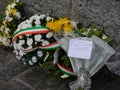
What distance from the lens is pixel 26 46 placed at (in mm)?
4293

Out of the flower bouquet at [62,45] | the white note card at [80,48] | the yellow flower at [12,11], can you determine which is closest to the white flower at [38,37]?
the flower bouquet at [62,45]

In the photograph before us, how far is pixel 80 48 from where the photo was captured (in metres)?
3.55

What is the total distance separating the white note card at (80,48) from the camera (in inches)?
139

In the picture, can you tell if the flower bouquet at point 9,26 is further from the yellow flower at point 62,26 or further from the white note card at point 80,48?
the white note card at point 80,48

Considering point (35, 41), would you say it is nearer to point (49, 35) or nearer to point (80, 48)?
point (49, 35)

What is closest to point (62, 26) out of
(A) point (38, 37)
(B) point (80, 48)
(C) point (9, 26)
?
(A) point (38, 37)

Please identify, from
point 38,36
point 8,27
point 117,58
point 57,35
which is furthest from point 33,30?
point 117,58

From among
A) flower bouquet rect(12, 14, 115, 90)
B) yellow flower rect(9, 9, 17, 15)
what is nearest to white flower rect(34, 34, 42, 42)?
flower bouquet rect(12, 14, 115, 90)

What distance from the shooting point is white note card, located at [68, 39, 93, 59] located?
3520 millimetres

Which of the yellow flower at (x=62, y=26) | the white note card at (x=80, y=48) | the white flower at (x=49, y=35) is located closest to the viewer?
the white note card at (x=80, y=48)

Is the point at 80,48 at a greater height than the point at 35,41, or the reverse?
the point at 80,48

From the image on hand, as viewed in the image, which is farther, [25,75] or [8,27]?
[8,27]

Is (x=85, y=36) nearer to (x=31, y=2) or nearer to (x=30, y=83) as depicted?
(x=30, y=83)

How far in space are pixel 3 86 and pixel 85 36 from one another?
123 cm
